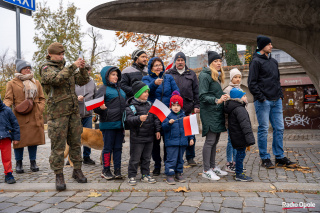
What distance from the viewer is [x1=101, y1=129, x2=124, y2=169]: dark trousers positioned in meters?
4.51

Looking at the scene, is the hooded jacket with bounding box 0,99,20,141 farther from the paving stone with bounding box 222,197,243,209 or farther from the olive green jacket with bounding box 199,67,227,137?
the paving stone with bounding box 222,197,243,209

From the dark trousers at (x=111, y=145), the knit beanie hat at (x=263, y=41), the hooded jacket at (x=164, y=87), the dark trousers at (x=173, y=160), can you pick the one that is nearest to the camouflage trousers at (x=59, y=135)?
the dark trousers at (x=111, y=145)

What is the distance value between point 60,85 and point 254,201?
10.1 feet

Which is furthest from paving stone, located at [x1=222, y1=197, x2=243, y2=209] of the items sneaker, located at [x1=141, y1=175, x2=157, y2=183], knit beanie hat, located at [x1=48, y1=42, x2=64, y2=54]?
knit beanie hat, located at [x1=48, y1=42, x2=64, y2=54]

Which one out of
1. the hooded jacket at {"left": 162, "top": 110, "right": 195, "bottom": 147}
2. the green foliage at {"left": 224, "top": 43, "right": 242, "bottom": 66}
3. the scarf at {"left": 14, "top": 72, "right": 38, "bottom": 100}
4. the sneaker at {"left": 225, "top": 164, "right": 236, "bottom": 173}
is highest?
the green foliage at {"left": 224, "top": 43, "right": 242, "bottom": 66}

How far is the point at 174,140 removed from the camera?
4.23 metres

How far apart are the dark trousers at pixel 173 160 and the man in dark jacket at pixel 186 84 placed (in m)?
1.15

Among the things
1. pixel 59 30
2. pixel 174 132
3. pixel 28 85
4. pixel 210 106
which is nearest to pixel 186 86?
pixel 210 106

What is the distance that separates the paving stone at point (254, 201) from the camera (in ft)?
10.3

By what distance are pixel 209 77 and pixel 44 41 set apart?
22.5 metres

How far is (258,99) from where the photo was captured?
4.94 m

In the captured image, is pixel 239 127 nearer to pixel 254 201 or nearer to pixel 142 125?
Result: pixel 254 201

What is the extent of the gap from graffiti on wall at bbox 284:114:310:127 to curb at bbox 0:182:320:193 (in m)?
10.7

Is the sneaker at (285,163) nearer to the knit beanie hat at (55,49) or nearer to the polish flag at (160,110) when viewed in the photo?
the polish flag at (160,110)
